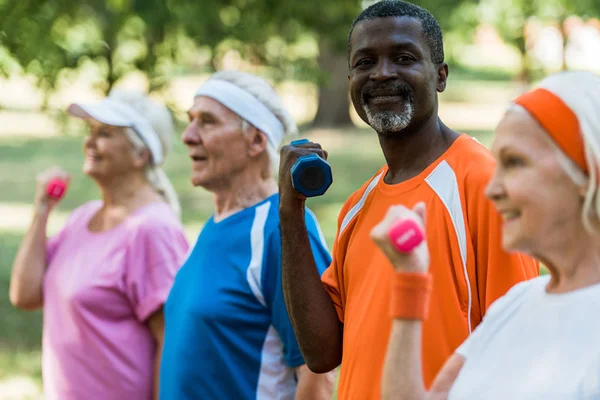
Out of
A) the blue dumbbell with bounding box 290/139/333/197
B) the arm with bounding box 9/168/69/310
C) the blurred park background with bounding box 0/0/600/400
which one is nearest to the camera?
the blue dumbbell with bounding box 290/139/333/197

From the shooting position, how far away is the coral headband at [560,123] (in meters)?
2.02

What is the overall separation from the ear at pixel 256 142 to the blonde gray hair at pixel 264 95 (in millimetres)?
26

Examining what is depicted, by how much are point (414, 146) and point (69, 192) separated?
52.3ft

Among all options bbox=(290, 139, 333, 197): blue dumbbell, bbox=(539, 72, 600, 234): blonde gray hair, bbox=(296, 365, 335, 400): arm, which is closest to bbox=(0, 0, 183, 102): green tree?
bbox=(296, 365, 335, 400): arm

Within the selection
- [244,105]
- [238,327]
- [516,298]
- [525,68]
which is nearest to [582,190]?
[516,298]

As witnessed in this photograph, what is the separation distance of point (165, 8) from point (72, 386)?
20.3 feet

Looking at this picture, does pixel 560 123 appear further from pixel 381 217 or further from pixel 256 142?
pixel 256 142

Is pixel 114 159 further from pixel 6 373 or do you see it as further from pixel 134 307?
pixel 6 373

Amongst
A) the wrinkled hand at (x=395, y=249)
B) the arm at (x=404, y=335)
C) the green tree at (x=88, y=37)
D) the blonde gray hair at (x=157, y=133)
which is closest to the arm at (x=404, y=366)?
the arm at (x=404, y=335)

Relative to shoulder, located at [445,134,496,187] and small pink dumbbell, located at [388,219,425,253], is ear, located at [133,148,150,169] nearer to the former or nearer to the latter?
shoulder, located at [445,134,496,187]

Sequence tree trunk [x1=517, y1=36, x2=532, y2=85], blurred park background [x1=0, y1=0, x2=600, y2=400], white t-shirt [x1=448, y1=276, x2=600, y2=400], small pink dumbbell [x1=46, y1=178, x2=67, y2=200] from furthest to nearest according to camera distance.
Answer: tree trunk [x1=517, y1=36, x2=532, y2=85] → blurred park background [x1=0, y1=0, x2=600, y2=400] → small pink dumbbell [x1=46, y1=178, x2=67, y2=200] → white t-shirt [x1=448, y1=276, x2=600, y2=400]

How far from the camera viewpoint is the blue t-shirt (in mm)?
3695

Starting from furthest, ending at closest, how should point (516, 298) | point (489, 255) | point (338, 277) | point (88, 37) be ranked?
point (88, 37) → point (338, 277) → point (489, 255) → point (516, 298)

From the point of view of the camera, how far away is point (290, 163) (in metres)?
2.96
